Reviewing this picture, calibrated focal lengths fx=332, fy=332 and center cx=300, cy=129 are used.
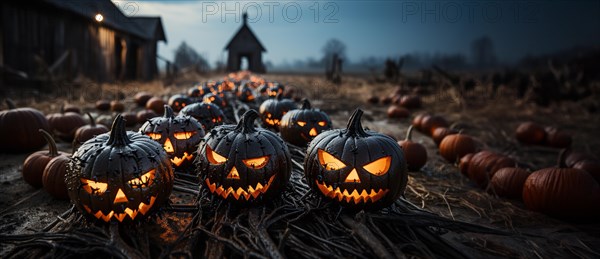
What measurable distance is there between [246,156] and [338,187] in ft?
3.08

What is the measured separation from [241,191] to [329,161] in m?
0.91

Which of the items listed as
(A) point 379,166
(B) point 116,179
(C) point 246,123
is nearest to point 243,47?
(C) point 246,123

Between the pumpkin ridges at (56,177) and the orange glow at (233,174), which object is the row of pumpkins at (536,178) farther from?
the pumpkin ridges at (56,177)

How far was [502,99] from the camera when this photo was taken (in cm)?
1688

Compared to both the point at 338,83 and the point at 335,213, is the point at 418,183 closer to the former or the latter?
the point at 335,213

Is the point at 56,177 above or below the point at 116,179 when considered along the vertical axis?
below

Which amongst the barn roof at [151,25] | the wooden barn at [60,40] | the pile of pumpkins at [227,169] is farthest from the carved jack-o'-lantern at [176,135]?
the barn roof at [151,25]

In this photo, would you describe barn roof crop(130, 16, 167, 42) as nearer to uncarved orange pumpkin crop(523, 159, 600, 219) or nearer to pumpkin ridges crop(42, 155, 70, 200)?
pumpkin ridges crop(42, 155, 70, 200)

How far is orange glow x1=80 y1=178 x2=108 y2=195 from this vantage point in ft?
9.05

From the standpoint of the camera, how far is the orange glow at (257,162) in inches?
126

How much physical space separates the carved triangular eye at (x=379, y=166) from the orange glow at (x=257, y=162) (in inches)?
38.1

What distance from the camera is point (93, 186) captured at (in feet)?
9.25

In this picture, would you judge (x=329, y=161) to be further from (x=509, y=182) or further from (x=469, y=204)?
(x=509, y=182)

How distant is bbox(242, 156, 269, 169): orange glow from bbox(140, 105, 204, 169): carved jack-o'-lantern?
4.72 ft
